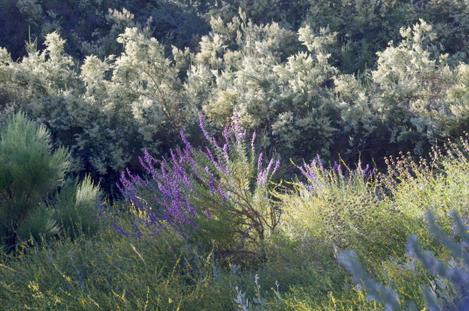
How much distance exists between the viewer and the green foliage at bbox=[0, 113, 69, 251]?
214 inches

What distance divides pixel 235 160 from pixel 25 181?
180 centimetres

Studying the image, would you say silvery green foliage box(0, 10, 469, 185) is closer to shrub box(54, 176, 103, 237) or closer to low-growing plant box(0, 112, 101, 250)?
shrub box(54, 176, 103, 237)

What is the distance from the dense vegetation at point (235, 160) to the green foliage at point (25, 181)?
0.02m

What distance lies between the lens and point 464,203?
13.3ft

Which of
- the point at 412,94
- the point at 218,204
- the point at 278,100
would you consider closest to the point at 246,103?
the point at 278,100

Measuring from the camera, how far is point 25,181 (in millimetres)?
5527

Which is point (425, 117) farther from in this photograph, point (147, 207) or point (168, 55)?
point (168, 55)

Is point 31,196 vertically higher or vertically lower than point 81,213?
higher

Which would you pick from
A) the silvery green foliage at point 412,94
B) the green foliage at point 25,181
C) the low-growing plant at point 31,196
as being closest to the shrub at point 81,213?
the low-growing plant at point 31,196

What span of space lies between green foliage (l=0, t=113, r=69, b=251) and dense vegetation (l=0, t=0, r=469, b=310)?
2 centimetres

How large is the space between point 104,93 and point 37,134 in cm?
301

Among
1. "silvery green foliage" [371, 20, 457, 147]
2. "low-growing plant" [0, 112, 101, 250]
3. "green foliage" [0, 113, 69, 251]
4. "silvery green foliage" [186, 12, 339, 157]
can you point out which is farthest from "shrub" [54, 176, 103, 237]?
"silvery green foliage" [371, 20, 457, 147]

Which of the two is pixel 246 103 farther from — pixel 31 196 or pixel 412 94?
pixel 31 196

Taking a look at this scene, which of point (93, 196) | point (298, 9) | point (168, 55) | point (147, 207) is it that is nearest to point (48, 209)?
point (93, 196)
